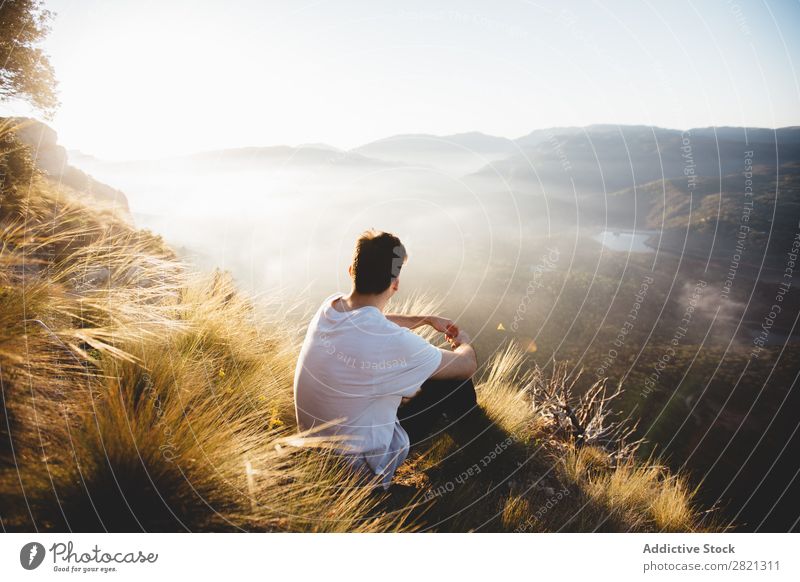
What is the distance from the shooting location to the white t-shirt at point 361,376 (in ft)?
8.59

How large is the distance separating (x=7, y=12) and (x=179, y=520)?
7.37 meters

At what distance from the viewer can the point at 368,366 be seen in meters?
2.65

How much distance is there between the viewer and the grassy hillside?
2.10 m

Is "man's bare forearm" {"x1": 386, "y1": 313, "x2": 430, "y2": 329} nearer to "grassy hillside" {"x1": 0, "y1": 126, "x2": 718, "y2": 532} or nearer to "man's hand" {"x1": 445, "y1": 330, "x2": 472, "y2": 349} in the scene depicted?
"man's hand" {"x1": 445, "y1": 330, "x2": 472, "y2": 349}

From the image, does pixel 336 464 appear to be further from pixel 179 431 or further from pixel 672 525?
pixel 672 525

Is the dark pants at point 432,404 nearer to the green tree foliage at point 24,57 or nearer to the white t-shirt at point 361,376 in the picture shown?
the white t-shirt at point 361,376

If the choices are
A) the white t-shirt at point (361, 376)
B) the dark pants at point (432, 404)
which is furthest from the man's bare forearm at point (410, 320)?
the white t-shirt at point (361, 376)

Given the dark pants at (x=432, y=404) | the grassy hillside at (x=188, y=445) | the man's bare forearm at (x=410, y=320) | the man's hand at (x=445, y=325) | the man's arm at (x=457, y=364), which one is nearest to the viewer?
the grassy hillside at (x=188, y=445)

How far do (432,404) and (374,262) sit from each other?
4.47 feet

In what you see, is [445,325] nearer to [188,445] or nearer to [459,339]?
[459,339]

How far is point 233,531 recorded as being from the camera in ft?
7.45

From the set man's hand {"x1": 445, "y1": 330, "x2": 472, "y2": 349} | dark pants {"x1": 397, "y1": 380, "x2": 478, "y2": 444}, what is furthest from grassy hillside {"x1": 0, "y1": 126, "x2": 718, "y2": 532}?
man's hand {"x1": 445, "y1": 330, "x2": 472, "y2": 349}

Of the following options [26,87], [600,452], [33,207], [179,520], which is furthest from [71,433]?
[26,87]
